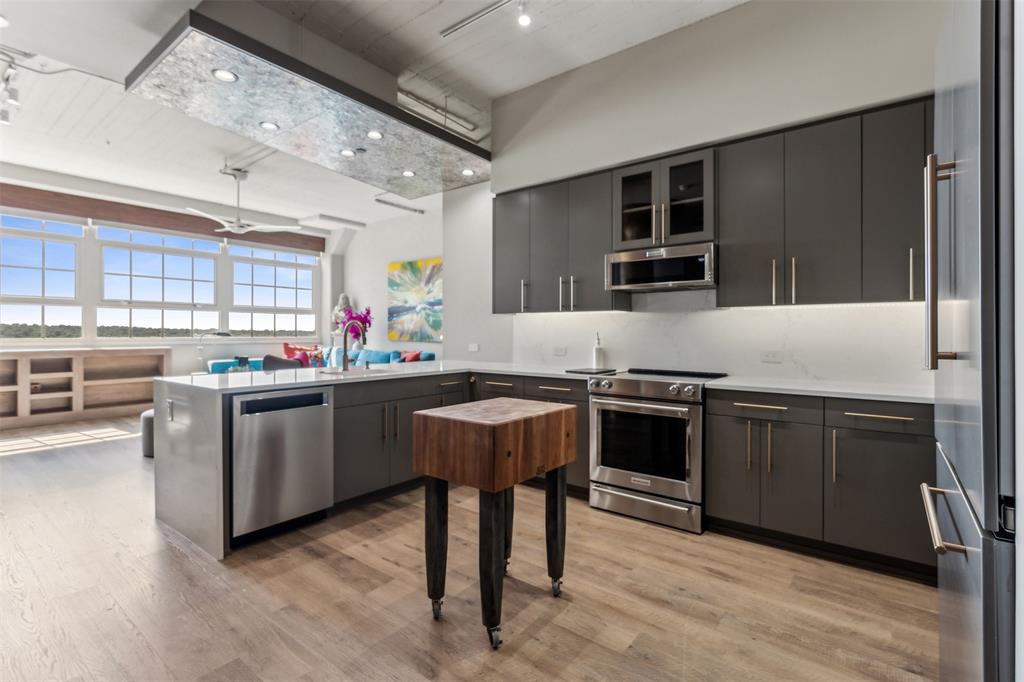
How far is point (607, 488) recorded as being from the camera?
3.37 metres

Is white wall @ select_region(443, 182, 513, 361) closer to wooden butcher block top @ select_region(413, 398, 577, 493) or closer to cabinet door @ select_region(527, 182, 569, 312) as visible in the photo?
cabinet door @ select_region(527, 182, 569, 312)

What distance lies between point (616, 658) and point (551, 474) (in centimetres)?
75

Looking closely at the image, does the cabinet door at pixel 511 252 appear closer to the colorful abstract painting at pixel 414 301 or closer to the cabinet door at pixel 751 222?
the cabinet door at pixel 751 222

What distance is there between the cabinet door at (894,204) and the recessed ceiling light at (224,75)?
11.9 ft

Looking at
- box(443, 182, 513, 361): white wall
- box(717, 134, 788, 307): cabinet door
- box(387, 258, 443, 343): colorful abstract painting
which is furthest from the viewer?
box(387, 258, 443, 343): colorful abstract painting

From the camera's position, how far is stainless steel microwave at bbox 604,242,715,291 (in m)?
3.20

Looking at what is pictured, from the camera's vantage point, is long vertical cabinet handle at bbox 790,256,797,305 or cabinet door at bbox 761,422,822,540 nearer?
cabinet door at bbox 761,422,822,540

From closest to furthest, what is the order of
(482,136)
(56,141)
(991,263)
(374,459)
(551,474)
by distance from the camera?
1. (991,263)
2. (551,474)
3. (374,459)
4. (482,136)
5. (56,141)

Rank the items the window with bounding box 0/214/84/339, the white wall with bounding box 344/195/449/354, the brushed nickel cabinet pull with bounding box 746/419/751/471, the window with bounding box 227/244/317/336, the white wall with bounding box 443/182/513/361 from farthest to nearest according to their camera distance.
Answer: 1. the window with bounding box 227/244/317/336
2. the white wall with bounding box 344/195/449/354
3. the window with bounding box 0/214/84/339
4. the white wall with bounding box 443/182/513/361
5. the brushed nickel cabinet pull with bounding box 746/419/751/471

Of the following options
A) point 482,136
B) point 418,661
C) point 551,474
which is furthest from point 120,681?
point 482,136

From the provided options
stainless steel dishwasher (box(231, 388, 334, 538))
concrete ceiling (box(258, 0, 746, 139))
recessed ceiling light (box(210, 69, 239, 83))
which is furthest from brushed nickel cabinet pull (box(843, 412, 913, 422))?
recessed ceiling light (box(210, 69, 239, 83))

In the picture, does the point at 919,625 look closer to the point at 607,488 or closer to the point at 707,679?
the point at 707,679

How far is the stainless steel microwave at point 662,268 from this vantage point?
3201mm

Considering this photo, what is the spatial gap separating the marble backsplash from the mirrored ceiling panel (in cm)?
170
